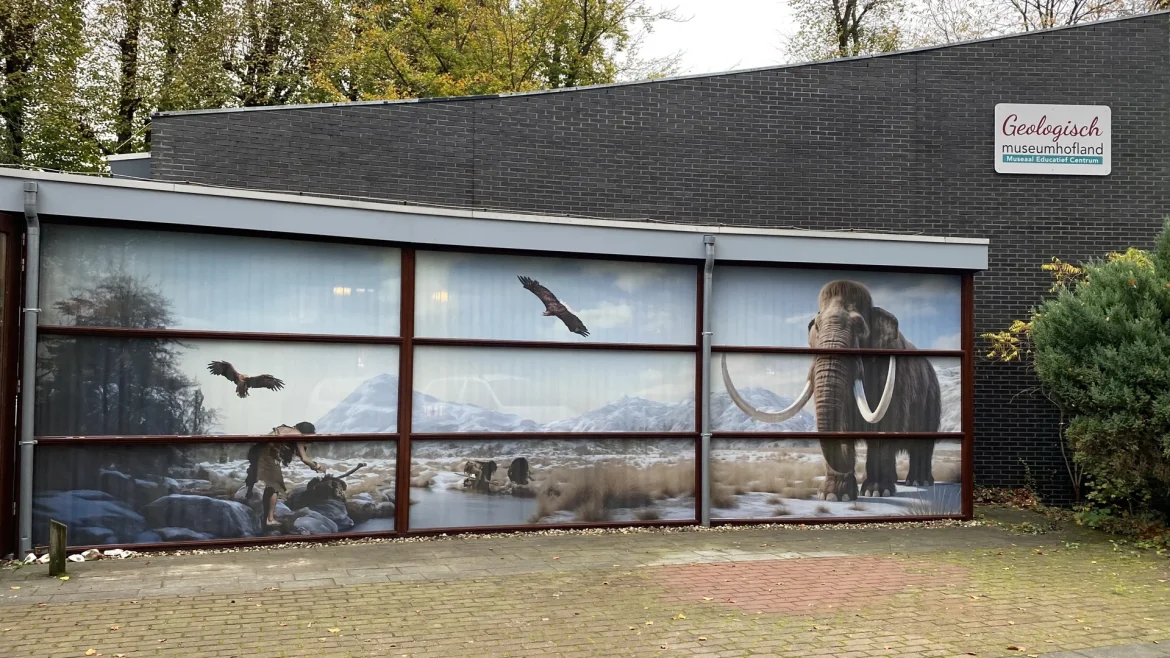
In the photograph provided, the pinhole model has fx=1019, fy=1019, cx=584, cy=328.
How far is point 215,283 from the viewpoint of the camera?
9711 mm

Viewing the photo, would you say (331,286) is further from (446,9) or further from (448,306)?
(446,9)

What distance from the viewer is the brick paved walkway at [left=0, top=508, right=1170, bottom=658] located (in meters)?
6.61

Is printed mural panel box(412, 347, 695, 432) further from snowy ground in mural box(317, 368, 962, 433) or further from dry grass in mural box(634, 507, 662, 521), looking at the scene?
dry grass in mural box(634, 507, 662, 521)

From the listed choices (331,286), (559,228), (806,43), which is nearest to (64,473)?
(331,286)

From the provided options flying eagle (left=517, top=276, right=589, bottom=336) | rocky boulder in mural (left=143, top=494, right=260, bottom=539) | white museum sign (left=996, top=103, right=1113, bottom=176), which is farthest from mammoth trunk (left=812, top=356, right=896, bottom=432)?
rocky boulder in mural (left=143, top=494, right=260, bottom=539)

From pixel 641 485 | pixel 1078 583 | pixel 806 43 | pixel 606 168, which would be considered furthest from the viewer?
pixel 806 43

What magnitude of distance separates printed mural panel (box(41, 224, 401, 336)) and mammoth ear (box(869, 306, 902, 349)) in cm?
550

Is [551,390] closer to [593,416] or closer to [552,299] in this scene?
[593,416]

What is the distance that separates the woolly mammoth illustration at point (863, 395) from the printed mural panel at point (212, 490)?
4.53m

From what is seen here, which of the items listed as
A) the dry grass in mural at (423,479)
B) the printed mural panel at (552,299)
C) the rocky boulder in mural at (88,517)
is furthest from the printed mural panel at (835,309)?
the rocky boulder in mural at (88,517)

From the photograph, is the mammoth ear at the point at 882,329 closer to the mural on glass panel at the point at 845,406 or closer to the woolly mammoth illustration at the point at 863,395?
the woolly mammoth illustration at the point at 863,395

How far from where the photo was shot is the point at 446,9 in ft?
93.1

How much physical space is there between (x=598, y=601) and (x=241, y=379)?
13.9ft

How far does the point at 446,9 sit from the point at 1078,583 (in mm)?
23915
